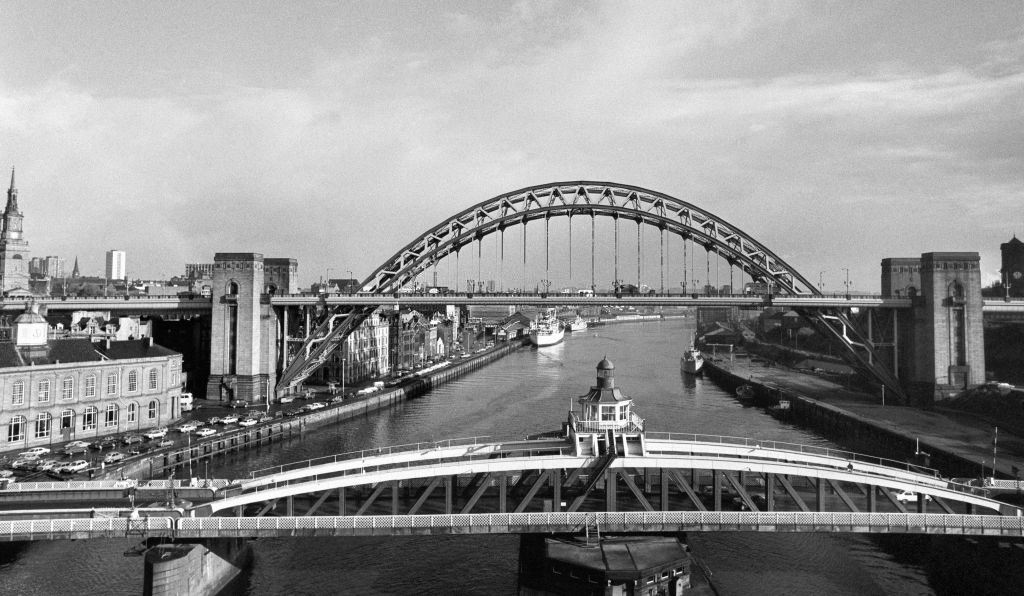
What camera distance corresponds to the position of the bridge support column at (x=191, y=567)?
18.0m

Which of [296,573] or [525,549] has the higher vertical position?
[525,549]

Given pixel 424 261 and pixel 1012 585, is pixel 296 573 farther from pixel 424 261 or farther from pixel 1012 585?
pixel 424 261

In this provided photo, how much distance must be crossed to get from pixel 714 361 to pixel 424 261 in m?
50.8

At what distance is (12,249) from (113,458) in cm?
7401

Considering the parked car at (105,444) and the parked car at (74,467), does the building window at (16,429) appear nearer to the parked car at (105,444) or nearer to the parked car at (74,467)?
the parked car at (105,444)

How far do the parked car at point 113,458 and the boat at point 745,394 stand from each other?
5044 centimetres

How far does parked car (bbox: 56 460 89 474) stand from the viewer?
3048cm

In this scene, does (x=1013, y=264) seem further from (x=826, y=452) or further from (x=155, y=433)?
(x=155, y=433)

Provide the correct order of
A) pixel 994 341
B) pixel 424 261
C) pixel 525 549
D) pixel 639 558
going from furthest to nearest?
pixel 994 341 < pixel 424 261 < pixel 525 549 < pixel 639 558

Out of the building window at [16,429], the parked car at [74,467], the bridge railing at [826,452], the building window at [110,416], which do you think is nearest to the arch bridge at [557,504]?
the bridge railing at [826,452]

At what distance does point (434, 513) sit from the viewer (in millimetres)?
21766

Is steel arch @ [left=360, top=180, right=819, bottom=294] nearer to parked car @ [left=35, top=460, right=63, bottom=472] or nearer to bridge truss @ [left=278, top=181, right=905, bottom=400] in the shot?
bridge truss @ [left=278, top=181, right=905, bottom=400]

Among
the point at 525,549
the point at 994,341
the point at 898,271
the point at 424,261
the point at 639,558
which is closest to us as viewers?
the point at 639,558

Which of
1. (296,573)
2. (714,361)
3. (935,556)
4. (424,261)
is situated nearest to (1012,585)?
(935,556)
